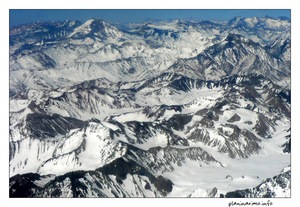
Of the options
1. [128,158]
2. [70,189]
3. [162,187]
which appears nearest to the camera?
[70,189]

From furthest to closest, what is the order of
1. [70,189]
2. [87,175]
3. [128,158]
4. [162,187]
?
[128,158], [162,187], [87,175], [70,189]

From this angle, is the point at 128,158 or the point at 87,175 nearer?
the point at 87,175

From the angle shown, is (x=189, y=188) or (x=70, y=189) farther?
(x=189, y=188)

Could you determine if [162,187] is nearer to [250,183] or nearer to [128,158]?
[128,158]
